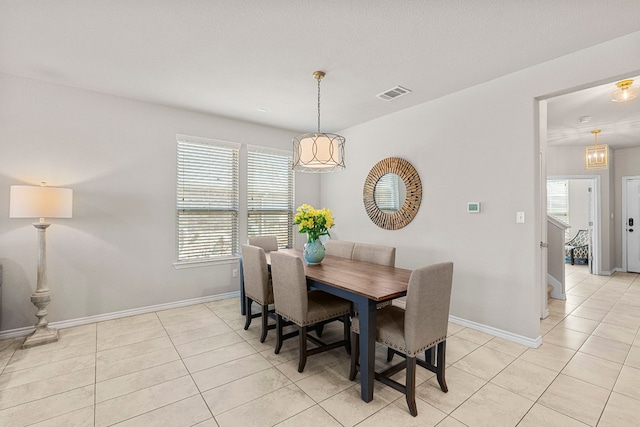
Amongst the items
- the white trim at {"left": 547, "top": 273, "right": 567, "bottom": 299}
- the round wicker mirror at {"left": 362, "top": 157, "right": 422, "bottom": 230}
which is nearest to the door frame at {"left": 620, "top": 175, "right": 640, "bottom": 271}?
the white trim at {"left": 547, "top": 273, "right": 567, "bottom": 299}

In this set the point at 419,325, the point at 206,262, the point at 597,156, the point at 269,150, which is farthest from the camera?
the point at 597,156

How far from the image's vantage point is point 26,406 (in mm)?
2027

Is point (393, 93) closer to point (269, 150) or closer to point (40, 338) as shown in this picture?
point (269, 150)

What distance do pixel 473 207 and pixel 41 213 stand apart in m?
4.40

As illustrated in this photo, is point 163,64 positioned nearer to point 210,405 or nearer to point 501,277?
point 210,405

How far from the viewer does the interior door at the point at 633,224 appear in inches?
238

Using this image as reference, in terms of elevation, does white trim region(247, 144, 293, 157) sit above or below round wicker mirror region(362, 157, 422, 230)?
above

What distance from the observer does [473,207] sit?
10.8ft

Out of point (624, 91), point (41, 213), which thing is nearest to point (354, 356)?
point (41, 213)

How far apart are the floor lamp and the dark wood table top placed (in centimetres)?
255

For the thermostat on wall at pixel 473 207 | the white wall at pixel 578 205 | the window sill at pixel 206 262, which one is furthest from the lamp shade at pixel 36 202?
the white wall at pixel 578 205

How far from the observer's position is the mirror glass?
4.08 metres

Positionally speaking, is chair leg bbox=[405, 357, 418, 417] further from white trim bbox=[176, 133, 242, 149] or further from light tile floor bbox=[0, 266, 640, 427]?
white trim bbox=[176, 133, 242, 149]

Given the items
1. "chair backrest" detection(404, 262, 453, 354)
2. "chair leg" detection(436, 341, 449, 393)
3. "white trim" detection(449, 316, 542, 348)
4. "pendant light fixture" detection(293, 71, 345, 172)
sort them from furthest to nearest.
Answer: "pendant light fixture" detection(293, 71, 345, 172)
"white trim" detection(449, 316, 542, 348)
"chair leg" detection(436, 341, 449, 393)
"chair backrest" detection(404, 262, 453, 354)
